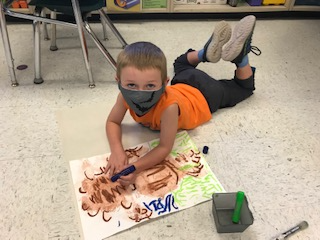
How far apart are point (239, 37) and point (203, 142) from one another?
1.42ft

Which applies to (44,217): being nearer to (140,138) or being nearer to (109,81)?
(140,138)

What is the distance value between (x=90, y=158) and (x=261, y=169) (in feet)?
1.88

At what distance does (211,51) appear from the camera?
50.3 inches

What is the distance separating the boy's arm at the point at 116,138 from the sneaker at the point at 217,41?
441 mm

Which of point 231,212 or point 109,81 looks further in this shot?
point 109,81

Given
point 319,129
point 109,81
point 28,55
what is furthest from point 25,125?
point 319,129

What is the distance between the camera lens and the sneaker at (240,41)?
1218mm

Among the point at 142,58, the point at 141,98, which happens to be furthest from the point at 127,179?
the point at 142,58

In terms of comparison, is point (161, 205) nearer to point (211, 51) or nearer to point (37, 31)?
point (211, 51)

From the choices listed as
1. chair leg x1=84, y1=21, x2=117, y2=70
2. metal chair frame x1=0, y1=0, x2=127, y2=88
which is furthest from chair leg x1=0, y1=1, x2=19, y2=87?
chair leg x1=84, y1=21, x2=117, y2=70

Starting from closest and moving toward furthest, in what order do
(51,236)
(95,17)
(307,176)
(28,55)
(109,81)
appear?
(51,236)
(307,176)
(109,81)
(28,55)
(95,17)

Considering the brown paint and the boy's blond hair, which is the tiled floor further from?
the boy's blond hair

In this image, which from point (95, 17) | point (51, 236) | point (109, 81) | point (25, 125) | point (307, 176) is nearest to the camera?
point (51, 236)

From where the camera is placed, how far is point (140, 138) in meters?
1.14
